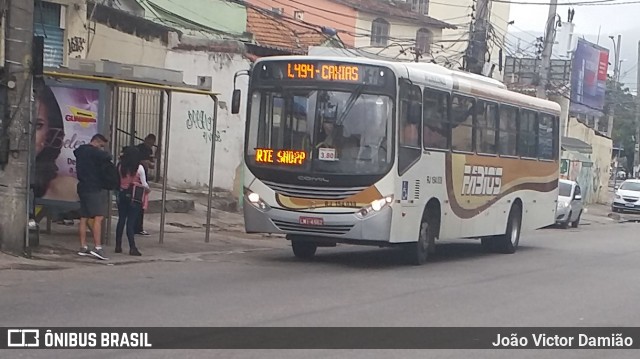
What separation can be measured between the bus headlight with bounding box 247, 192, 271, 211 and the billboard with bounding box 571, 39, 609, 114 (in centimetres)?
4320

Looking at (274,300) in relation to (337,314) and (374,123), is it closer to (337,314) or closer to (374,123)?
(337,314)

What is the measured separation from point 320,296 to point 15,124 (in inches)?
→ 203

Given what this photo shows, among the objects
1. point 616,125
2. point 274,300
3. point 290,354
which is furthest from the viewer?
point 616,125

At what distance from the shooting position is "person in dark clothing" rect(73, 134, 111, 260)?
14344 millimetres

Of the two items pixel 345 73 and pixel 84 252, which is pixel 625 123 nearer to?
pixel 345 73

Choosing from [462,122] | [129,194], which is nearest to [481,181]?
[462,122]

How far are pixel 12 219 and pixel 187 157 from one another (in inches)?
462

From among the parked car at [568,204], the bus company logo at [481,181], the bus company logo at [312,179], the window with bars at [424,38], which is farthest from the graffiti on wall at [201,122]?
the window with bars at [424,38]

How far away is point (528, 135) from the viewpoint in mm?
21312

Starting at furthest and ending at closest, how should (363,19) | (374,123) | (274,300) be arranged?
(363,19) → (374,123) → (274,300)

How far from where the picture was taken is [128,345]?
8.73 m

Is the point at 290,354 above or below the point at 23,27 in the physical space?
below

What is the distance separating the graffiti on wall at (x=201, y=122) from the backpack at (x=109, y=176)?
431 inches

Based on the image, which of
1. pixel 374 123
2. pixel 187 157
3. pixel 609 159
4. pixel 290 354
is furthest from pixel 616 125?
pixel 290 354
